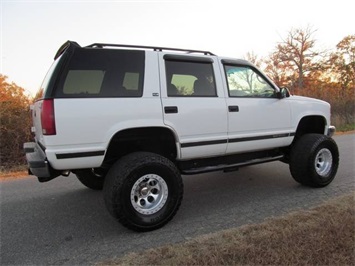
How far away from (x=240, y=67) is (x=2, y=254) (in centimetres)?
386

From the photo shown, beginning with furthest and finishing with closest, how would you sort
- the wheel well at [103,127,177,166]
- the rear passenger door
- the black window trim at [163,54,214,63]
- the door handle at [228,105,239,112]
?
1. the door handle at [228,105,239,112]
2. the black window trim at [163,54,214,63]
3. the rear passenger door
4. the wheel well at [103,127,177,166]

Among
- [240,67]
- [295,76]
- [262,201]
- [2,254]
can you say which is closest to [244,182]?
[262,201]

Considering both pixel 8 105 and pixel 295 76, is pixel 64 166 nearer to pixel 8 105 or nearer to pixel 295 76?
pixel 8 105

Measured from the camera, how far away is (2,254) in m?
3.18

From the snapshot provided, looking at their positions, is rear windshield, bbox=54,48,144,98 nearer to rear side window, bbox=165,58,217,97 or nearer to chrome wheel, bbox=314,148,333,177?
rear side window, bbox=165,58,217,97

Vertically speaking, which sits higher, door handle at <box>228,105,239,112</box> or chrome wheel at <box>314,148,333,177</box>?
door handle at <box>228,105,239,112</box>

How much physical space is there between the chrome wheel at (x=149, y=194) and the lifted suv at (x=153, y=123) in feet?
0.04

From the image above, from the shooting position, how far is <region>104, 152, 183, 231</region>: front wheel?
3.40 metres


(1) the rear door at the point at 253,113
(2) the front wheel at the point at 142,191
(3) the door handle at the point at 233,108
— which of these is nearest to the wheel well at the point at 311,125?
(1) the rear door at the point at 253,113

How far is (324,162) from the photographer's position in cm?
518

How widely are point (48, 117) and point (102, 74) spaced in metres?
0.79

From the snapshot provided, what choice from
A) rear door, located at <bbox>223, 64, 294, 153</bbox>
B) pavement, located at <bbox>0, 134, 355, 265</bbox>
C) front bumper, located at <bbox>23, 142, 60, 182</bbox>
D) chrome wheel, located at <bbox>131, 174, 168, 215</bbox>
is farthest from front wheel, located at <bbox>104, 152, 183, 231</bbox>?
rear door, located at <bbox>223, 64, 294, 153</bbox>

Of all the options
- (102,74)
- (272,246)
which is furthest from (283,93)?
(102,74)

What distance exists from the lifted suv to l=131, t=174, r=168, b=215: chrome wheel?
12 millimetres
